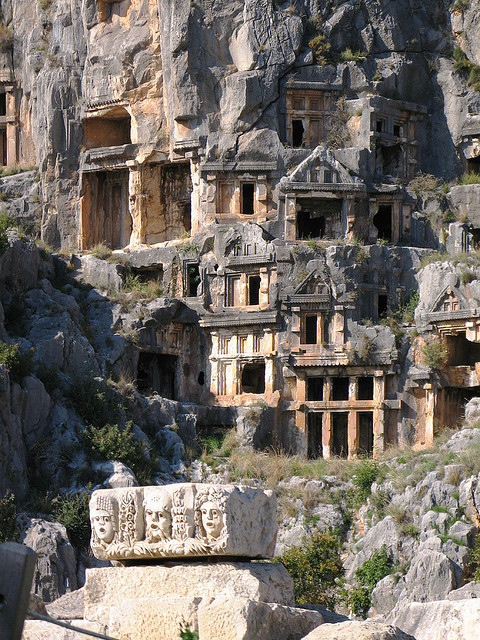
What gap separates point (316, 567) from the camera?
31.0m

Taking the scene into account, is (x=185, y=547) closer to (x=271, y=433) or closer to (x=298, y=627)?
(x=298, y=627)

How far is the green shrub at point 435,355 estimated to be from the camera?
131 feet

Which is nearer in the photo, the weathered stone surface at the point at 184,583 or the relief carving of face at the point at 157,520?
the weathered stone surface at the point at 184,583

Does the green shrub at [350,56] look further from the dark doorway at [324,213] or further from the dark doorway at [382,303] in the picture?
the dark doorway at [382,303]

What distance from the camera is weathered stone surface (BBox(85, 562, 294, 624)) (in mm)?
11383

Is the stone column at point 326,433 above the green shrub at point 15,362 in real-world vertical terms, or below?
below

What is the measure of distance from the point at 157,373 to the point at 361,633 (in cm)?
3411

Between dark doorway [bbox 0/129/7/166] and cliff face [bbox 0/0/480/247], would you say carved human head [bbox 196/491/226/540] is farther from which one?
dark doorway [bbox 0/129/7/166]

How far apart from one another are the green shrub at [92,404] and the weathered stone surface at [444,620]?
85.7 feet

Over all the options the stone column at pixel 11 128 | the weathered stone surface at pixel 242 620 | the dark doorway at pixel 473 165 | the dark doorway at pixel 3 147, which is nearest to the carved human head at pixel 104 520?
the weathered stone surface at pixel 242 620

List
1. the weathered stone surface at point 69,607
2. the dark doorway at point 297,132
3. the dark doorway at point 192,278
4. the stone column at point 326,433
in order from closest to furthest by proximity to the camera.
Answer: the weathered stone surface at point 69,607 → the stone column at point 326,433 → the dark doorway at point 192,278 → the dark doorway at point 297,132

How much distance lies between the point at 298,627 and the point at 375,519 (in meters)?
24.4

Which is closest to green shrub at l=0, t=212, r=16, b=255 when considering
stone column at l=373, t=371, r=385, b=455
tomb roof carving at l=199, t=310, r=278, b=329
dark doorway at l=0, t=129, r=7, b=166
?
dark doorway at l=0, t=129, r=7, b=166

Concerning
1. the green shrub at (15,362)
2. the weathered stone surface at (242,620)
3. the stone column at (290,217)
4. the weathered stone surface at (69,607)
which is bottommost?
the weathered stone surface at (69,607)
